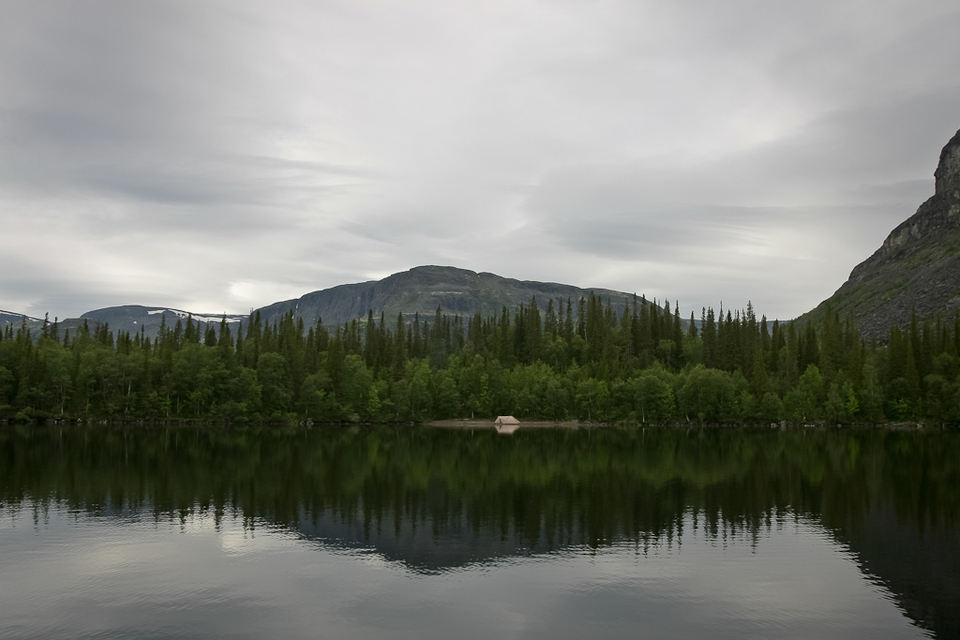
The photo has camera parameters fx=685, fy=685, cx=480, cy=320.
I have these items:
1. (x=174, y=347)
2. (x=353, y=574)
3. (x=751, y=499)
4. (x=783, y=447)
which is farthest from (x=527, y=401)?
(x=353, y=574)

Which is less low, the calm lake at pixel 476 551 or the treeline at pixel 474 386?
the treeline at pixel 474 386

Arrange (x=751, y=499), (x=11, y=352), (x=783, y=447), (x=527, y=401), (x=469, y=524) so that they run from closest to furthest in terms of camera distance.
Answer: (x=469, y=524) < (x=751, y=499) < (x=783, y=447) < (x=11, y=352) < (x=527, y=401)

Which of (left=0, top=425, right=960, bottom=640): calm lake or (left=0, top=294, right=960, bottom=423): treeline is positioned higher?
(left=0, top=294, right=960, bottom=423): treeline

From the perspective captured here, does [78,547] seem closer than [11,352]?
Yes

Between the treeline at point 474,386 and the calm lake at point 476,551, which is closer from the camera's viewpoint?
the calm lake at point 476,551

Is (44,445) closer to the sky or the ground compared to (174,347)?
closer to the ground

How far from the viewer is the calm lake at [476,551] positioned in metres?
26.8

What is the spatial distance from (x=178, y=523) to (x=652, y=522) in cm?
3124

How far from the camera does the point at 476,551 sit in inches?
1475

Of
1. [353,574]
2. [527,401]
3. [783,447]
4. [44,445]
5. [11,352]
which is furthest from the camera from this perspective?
[527,401]

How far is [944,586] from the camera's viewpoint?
30859 millimetres

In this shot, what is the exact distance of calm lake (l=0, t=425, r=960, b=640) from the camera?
26828 millimetres

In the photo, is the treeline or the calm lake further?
the treeline

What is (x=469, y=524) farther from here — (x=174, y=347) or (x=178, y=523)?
(x=174, y=347)
